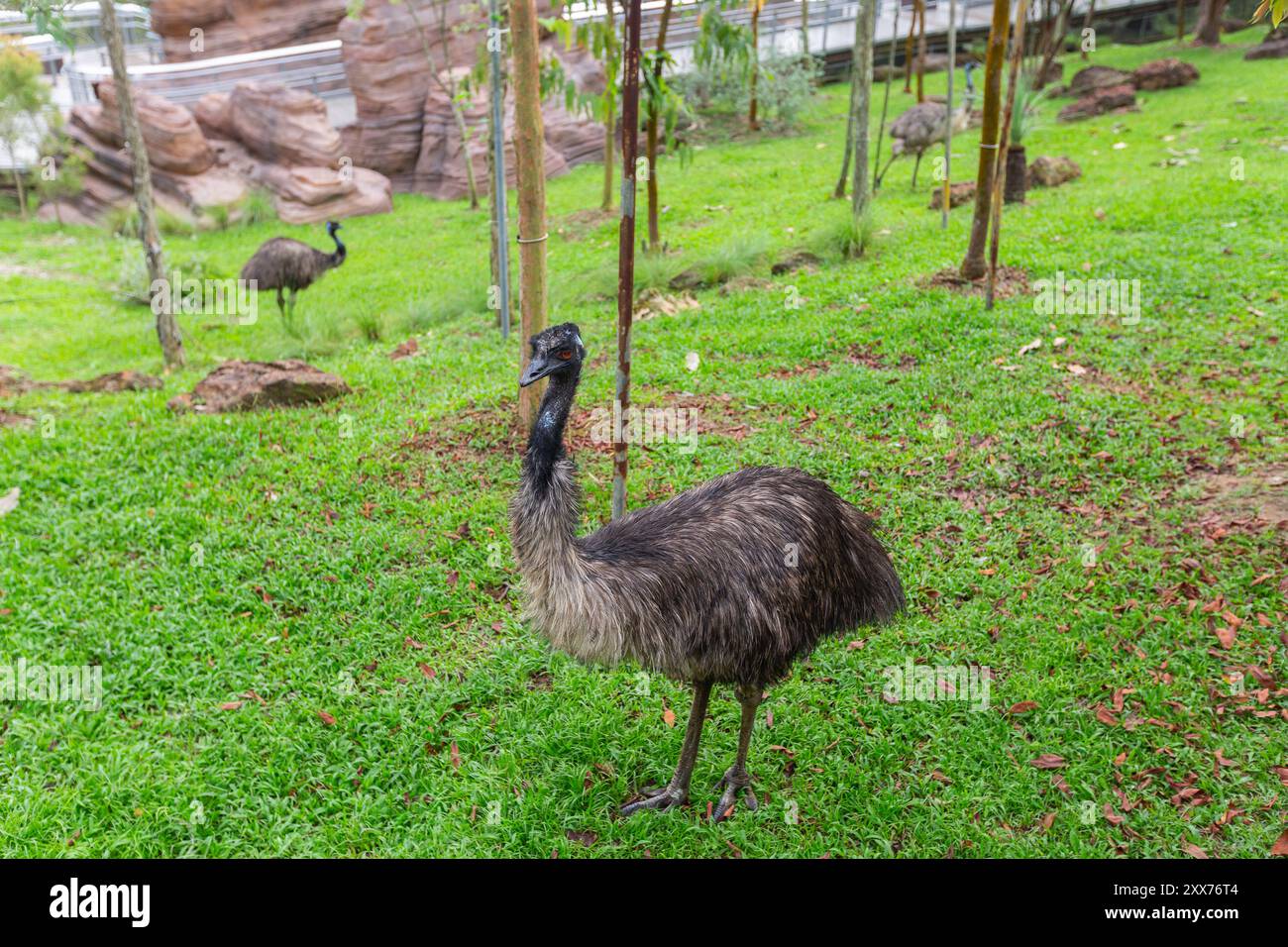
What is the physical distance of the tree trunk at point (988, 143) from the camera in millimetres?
9117

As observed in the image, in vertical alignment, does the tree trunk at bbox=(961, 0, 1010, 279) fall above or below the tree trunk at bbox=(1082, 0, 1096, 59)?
below

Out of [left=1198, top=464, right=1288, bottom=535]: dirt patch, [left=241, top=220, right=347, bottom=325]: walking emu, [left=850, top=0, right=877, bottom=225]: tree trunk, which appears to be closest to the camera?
[left=1198, top=464, right=1288, bottom=535]: dirt patch

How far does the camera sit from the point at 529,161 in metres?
6.48

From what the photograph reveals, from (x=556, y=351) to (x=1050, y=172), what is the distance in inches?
492

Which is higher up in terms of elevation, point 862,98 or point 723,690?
point 862,98

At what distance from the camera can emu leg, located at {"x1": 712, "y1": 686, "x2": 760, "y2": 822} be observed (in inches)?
174

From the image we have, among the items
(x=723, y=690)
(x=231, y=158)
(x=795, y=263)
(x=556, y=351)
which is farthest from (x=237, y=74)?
(x=556, y=351)

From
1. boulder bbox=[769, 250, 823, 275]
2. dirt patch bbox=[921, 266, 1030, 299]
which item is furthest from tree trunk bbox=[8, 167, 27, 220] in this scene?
dirt patch bbox=[921, 266, 1030, 299]

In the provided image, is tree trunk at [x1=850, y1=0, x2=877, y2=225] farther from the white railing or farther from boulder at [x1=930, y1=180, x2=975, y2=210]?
the white railing

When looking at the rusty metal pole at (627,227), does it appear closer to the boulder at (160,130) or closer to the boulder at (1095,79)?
the boulder at (160,130)

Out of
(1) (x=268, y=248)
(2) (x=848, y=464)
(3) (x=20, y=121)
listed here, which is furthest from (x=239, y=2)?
(2) (x=848, y=464)

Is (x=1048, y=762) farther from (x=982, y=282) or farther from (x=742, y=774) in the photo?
(x=982, y=282)
